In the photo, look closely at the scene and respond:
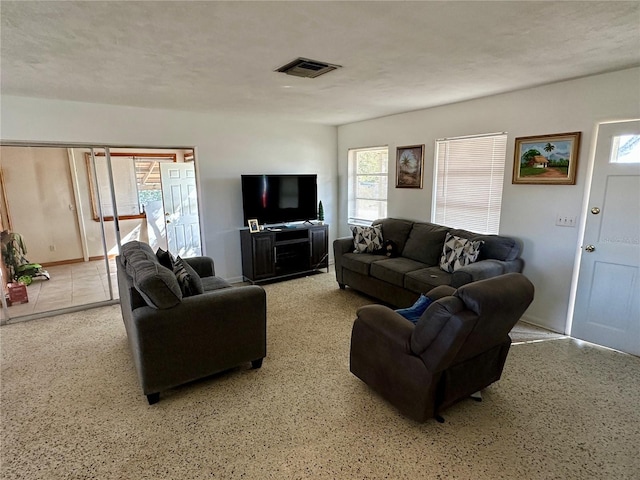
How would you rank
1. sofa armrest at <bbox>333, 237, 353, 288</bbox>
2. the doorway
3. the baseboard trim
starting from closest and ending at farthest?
the baseboard trim, the doorway, sofa armrest at <bbox>333, 237, 353, 288</bbox>

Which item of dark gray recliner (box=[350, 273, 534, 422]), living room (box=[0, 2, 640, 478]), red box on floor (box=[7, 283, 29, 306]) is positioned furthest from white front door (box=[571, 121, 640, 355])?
red box on floor (box=[7, 283, 29, 306])

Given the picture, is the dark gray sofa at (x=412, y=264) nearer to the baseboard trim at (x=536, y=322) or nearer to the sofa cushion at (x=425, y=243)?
the sofa cushion at (x=425, y=243)

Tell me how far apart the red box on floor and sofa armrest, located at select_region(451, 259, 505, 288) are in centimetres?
494

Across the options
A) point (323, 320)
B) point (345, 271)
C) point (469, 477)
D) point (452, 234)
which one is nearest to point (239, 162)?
point (345, 271)

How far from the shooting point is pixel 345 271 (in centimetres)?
451

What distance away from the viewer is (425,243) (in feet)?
13.5

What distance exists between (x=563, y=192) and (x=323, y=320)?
271 cm

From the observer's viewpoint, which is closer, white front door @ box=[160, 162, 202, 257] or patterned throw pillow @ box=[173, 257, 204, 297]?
patterned throw pillow @ box=[173, 257, 204, 297]

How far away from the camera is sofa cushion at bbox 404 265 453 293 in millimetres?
3363

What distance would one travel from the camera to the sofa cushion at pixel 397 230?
4459 mm

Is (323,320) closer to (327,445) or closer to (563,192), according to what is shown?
(327,445)

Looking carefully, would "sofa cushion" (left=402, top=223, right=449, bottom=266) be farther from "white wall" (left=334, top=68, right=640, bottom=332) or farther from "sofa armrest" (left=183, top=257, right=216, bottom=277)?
"sofa armrest" (left=183, top=257, right=216, bottom=277)

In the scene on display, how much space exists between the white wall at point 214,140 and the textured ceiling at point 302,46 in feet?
1.03

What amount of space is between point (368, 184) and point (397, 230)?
1229 millimetres
